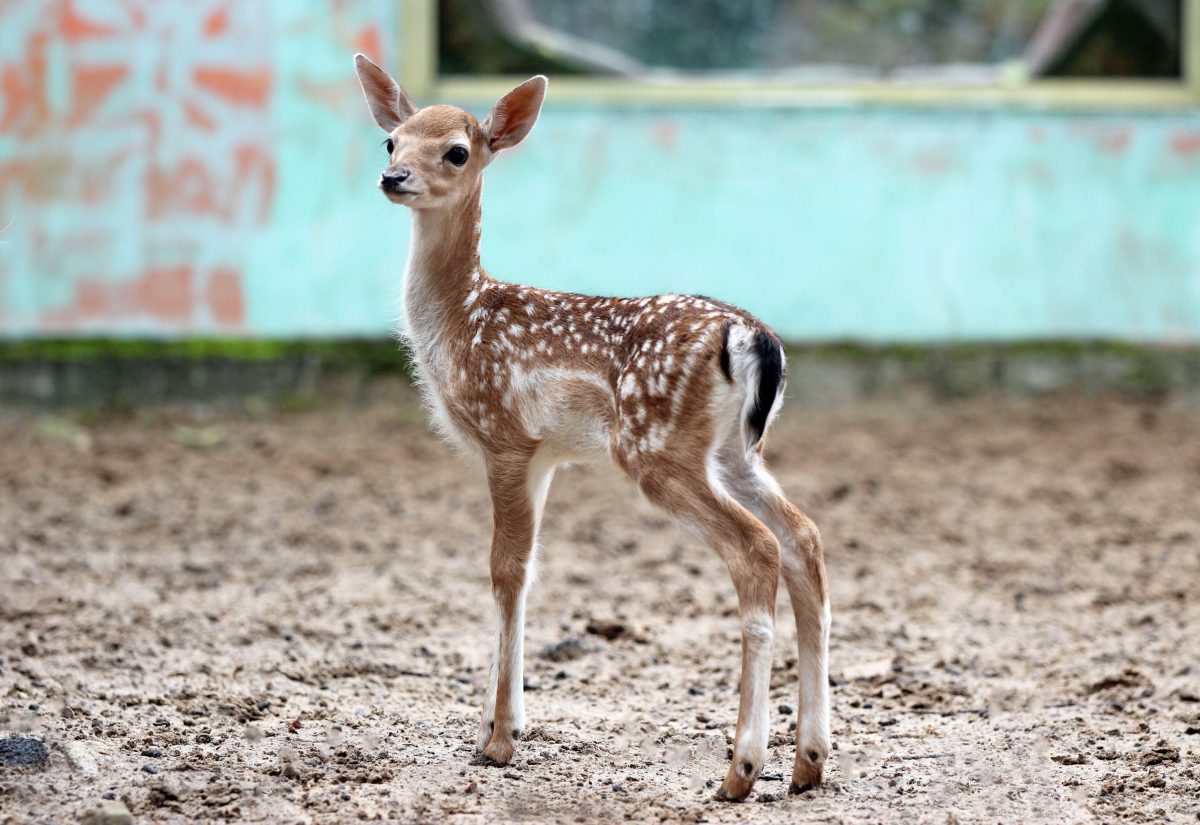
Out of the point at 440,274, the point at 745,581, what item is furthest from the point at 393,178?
the point at 745,581

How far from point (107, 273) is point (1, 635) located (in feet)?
14.6

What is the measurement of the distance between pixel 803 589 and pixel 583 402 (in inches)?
31.6

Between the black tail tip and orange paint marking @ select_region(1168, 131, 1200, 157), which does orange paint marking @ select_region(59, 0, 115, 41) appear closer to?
the black tail tip

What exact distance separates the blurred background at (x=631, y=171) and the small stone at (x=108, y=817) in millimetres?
5960

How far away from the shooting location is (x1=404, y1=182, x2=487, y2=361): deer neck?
14.3 ft

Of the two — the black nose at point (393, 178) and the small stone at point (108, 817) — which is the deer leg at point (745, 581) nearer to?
the black nose at point (393, 178)

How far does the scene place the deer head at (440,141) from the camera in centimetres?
414

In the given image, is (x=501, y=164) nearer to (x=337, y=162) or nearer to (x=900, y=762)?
(x=337, y=162)

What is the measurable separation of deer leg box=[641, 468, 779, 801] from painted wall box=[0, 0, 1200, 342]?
552 cm

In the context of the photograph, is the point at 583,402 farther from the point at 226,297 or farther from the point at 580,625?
the point at 226,297

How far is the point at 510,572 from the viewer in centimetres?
419

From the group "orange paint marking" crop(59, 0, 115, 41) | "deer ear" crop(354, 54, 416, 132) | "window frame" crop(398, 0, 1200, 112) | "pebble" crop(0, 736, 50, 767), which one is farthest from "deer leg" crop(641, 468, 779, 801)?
"orange paint marking" crop(59, 0, 115, 41)

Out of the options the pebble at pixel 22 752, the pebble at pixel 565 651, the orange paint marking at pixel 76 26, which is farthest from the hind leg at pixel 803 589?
the orange paint marking at pixel 76 26

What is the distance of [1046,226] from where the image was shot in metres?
9.35
